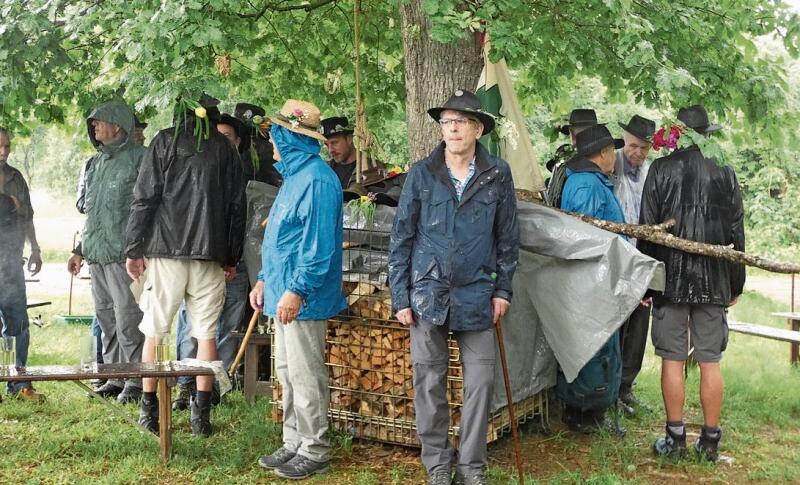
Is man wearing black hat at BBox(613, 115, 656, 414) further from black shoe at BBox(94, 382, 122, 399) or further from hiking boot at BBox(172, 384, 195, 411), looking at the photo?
black shoe at BBox(94, 382, 122, 399)

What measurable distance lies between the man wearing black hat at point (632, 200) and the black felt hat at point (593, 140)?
0.59 m

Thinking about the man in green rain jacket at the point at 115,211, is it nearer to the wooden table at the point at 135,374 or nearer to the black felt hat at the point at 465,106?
the wooden table at the point at 135,374

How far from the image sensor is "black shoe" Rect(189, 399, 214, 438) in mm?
4996

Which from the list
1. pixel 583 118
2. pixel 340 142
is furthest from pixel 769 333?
pixel 340 142

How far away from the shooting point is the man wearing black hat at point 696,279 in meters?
4.62

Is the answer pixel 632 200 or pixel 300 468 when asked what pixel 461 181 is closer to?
pixel 300 468

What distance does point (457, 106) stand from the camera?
A: 4.12 metres

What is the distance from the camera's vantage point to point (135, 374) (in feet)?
14.1

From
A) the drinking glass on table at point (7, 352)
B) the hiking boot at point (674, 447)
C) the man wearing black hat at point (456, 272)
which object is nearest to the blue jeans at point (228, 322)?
the drinking glass on table at point (7, 352)

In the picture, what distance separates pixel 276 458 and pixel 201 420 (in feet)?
2.47

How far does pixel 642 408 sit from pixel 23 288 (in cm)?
449

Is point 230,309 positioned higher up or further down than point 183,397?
Result: higher up

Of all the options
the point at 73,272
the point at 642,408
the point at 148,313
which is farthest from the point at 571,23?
the point at 73,272

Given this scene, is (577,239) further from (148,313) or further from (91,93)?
(91,93)
